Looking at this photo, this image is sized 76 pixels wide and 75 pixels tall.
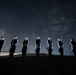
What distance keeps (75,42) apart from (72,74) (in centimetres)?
1030

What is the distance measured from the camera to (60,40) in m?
17.9

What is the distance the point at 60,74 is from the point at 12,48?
1042 centimetres

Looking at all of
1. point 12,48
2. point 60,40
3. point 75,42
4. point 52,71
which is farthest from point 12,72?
point 75,42

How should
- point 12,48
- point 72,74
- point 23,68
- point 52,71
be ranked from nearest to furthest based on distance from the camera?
point 72,74 → point 52,71 → point 23,68 → point 12,48

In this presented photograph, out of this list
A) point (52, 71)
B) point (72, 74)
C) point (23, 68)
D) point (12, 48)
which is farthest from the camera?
point (12, 48)

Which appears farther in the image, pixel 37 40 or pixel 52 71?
pixel 37 40

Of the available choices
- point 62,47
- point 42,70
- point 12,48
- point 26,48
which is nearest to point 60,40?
point 62,47

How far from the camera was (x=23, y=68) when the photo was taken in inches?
382

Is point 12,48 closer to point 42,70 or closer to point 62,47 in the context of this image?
point 62,47

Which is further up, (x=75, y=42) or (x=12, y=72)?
(x=75, y=42)

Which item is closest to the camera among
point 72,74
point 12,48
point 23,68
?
point 72,74

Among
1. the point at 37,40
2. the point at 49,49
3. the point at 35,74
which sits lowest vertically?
the point at 35,74

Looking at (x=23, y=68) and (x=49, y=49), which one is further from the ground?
(x=49, y=49)

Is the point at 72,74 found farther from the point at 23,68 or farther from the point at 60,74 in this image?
the point at 23,68
